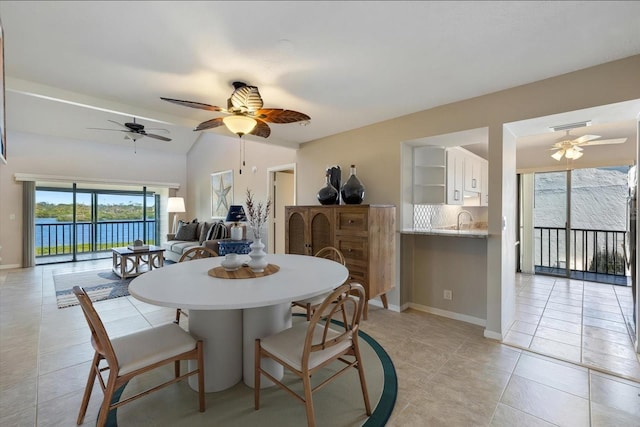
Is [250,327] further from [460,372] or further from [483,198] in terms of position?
[483,198]

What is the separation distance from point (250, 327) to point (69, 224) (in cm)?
756

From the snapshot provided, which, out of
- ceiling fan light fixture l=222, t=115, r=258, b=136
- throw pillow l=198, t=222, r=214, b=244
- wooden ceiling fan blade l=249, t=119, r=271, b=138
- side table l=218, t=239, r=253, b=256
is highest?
wooden ceiling fan blade l=249, t=119, r=271, b=138

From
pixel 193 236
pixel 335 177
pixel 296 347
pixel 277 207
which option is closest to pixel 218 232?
pixel 193 236

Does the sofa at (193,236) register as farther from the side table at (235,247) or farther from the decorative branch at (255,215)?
the decorative branch at (255,215)

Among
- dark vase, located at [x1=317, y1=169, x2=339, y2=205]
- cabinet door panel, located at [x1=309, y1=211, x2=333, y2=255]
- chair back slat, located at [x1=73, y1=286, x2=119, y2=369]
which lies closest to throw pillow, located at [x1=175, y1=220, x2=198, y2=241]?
cabinet door panel, located at [x1=309, y1=211, x2=333, y2=255]

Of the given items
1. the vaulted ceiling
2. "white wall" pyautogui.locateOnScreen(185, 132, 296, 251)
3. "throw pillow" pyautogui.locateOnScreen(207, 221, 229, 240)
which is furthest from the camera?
"throw pillow" pyautogui.locateOnScreen(207, 221, 229, 240)

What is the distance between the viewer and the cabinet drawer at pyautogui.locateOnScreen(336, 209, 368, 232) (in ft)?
9.88

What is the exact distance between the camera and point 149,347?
1531 mm

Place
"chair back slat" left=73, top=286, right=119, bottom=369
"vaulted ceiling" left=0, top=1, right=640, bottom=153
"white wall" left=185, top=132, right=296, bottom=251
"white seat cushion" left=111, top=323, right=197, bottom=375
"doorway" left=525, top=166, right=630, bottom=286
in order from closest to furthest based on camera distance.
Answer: "chair back slat" left=73, top=286, right=119, bottom=369, "white seat cushion" left=111, top=323, right=197, bottom=375, "vaulted ceiling" left=0, top=1, right=640, bottom=153, "doorway" left=525, top=166, right=630, bottom=286, "white wall" left=185, top=132, right=296, bottom=251

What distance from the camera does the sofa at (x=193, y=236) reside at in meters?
5.87

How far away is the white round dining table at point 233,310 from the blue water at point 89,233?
22.6ft

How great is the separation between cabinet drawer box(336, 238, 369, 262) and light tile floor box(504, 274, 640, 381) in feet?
5.09

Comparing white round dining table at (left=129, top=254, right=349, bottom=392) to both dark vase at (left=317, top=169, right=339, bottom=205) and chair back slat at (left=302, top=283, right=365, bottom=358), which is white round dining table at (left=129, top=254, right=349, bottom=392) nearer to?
chair back slat at (left=302, top=283, right=365, bottom=358)

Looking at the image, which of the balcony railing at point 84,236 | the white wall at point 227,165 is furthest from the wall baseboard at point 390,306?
the balcony railing at point 84,236
